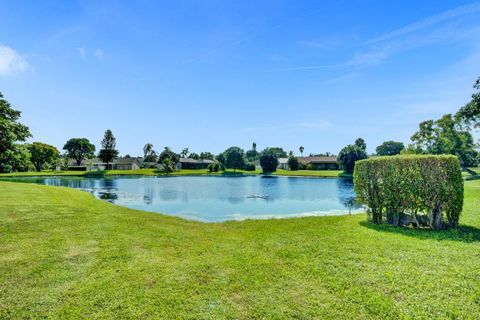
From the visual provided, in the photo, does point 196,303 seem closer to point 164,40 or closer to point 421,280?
point 421,280

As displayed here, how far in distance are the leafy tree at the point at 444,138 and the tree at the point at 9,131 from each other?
52.0 metres

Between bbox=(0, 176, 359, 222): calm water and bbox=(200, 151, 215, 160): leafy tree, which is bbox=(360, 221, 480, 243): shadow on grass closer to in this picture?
bbox=(0, 176, 359, 222): calm water

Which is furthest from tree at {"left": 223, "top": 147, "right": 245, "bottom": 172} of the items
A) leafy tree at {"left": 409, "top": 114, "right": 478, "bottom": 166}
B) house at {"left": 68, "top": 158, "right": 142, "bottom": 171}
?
leafy tree at {"left": 409, "top": 114, "right": 478, "bottom": 166}

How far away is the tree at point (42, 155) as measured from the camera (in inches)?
2933

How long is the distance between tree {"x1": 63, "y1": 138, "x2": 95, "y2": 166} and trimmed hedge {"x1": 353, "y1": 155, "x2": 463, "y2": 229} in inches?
3937

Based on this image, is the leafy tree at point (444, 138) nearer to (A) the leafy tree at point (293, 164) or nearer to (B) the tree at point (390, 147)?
(A) the leafy tree at point (293, 164)

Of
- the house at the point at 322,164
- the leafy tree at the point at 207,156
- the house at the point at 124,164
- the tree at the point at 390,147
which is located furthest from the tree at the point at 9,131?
the tree at the point at 390,147

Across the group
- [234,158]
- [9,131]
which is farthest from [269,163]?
[9,131]

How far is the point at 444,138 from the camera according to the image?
122 feet

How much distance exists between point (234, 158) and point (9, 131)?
59749 millimetres

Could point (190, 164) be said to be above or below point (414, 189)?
above

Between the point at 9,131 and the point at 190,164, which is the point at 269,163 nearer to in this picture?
the point at 190,164

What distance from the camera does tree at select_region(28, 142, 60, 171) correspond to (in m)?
74.5

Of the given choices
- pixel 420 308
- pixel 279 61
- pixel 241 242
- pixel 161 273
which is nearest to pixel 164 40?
pixel 279 61
